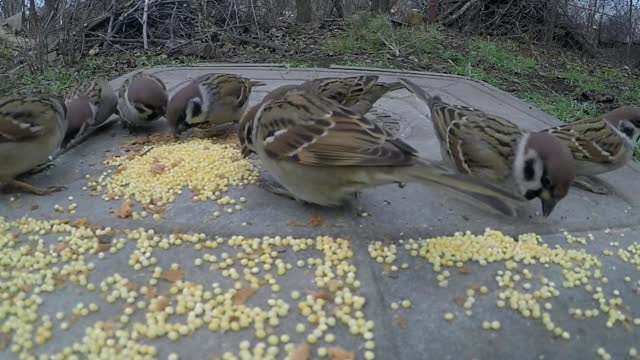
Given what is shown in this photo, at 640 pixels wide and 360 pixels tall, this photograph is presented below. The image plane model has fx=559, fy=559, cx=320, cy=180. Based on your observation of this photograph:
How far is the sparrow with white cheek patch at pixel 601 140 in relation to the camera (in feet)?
10.3

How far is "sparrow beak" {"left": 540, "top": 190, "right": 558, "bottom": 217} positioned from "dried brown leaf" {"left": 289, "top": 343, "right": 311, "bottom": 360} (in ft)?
4.52

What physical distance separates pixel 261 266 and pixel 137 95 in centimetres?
213

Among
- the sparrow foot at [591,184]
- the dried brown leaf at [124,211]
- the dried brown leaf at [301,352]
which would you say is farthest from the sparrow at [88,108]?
the sparrow foot at [591,184]

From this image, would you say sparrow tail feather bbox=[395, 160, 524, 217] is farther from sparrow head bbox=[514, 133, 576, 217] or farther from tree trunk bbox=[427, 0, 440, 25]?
tree trunk bbox=[427, 0, 440, 25]

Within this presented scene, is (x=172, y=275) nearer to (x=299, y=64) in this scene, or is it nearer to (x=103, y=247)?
(x=103, y=247)

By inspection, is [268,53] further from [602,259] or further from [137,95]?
[602,259]

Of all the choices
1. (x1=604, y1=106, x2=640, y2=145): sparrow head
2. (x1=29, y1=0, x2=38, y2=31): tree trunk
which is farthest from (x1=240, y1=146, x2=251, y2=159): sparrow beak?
(x1=29, y1=0, x2=38, y2=31): tree trunk

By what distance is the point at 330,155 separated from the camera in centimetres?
251

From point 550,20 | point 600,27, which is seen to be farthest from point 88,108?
point 600,27

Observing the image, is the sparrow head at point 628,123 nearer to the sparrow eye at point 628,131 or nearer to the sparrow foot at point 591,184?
the sparrow eye at point 628,131

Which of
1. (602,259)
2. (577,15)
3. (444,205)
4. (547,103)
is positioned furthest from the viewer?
(577,15)

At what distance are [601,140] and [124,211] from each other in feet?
8.53

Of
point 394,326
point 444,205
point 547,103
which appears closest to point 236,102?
point 444,205

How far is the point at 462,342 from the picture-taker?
191cm
